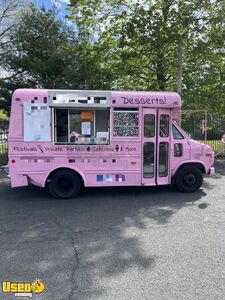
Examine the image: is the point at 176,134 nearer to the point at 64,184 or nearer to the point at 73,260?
the point at 64,184

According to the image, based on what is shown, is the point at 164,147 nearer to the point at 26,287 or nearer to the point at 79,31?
the point at 26,287

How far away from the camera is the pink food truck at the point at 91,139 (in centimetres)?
783

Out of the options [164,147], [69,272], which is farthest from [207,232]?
[164,147]

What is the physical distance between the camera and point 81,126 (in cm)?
801

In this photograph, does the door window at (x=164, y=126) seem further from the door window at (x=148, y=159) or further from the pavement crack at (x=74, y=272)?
the pavement crack at (x=74, y=272)

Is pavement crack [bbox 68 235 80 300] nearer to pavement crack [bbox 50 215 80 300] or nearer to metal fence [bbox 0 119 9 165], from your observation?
pavement crack [bbox 50 215 80 300]

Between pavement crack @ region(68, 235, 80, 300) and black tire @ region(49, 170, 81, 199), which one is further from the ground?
black tire @ region(49, 170, 81, 199)

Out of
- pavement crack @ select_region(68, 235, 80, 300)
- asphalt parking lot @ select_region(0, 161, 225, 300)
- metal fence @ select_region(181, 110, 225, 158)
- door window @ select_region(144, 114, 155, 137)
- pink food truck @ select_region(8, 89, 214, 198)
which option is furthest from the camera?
metal fence @ select_region(181, 110, 225, 158)

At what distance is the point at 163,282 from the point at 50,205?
418cm

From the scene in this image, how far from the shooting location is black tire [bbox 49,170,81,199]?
8.09 m

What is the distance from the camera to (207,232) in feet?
18.5

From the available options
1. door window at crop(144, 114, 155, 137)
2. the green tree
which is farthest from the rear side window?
the green tree

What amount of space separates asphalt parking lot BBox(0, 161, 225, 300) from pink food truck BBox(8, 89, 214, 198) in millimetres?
Result: 586

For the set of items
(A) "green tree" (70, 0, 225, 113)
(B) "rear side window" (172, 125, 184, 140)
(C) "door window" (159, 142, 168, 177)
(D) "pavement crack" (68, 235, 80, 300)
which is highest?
(A) "green tree" (70, 0, 225, 113)
